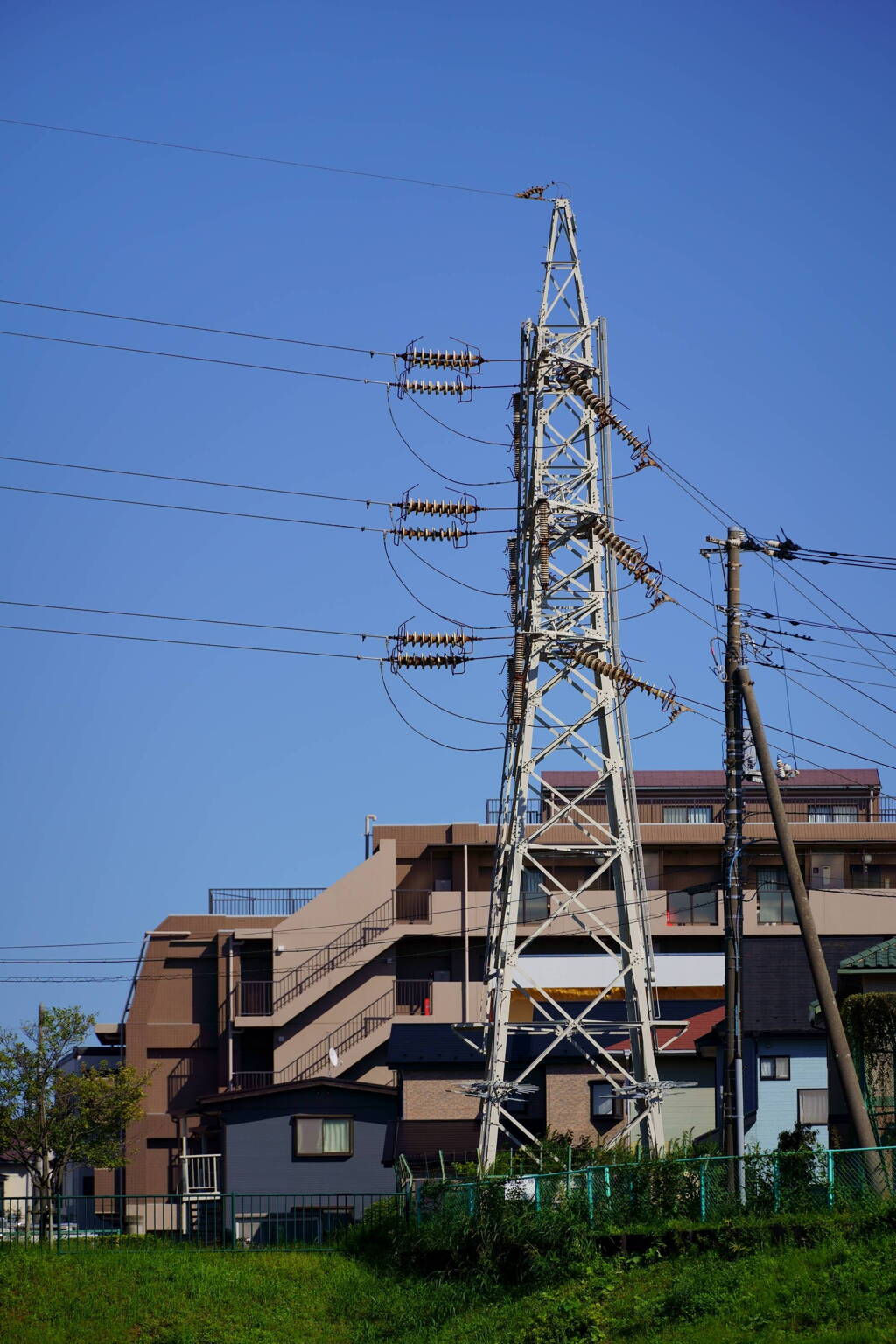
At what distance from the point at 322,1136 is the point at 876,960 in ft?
58.5

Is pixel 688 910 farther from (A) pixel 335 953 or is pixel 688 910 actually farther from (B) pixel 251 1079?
(B) pixel 251 1079

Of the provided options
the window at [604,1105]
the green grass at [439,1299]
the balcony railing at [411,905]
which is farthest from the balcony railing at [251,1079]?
the green grass at [439,1299]

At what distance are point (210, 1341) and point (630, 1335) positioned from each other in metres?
7.79

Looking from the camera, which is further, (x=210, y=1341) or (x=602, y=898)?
(x=602, y=898)

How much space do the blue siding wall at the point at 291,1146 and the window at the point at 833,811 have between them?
31.7 meters

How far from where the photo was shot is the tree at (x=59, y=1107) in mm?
50125

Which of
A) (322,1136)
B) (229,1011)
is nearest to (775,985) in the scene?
(322,1136)

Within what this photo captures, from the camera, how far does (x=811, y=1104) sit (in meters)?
39.4

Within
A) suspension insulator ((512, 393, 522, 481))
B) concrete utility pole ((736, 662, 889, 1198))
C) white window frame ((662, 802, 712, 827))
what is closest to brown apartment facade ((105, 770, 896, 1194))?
white window frame ((662, 802, 712, 827))

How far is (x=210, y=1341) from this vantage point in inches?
1113

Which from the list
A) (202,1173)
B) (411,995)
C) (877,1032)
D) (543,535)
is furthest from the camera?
(411,995)

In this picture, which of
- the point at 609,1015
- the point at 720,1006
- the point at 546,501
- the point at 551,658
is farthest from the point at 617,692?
the point at 609,1015

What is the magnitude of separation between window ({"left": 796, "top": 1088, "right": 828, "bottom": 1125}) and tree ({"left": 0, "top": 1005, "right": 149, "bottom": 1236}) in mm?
21898

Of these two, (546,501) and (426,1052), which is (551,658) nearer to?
(546,501)
